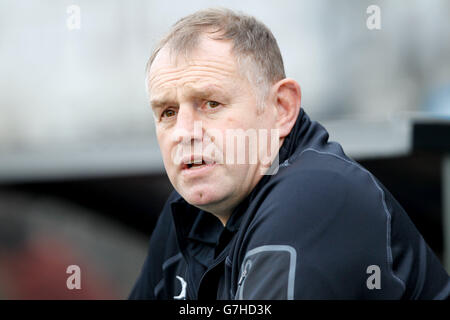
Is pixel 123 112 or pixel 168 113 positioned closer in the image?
pixel 168 113

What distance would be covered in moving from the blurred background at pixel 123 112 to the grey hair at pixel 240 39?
2.05 m

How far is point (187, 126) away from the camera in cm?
142

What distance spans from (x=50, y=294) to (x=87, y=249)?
0.51m

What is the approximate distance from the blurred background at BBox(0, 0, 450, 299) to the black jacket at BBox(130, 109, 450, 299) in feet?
6.71

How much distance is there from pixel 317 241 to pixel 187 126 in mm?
452

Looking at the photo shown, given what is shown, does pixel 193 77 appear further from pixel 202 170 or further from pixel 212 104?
pixel 202 170

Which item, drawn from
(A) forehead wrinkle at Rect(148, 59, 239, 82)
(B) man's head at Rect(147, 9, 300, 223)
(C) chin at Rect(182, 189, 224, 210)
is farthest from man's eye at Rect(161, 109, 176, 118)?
(C) chin at Rect(182, 189, 224, 210)

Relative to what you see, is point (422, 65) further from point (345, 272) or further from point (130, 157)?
point (345, 272)

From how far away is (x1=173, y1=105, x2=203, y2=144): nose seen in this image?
1.40m

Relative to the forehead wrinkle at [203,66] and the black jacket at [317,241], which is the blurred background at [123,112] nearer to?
the black jacket at [317,241]
